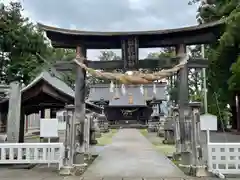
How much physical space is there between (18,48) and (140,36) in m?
10.3

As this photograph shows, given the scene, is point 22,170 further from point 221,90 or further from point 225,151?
point 221,90

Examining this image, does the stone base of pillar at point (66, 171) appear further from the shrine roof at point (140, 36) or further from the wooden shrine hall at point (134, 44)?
the shrine roof at point (140, 36)

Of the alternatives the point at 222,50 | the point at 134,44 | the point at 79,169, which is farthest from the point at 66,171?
the point at 222,50

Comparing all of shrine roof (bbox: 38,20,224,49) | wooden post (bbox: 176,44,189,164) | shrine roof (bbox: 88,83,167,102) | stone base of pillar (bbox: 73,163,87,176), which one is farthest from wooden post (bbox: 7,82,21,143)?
shrine roof (bbox: 88,83,167,102)

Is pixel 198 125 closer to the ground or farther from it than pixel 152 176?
farther from it

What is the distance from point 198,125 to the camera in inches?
319

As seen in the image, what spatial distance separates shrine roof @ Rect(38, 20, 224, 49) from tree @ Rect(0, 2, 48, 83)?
7639 millimetres

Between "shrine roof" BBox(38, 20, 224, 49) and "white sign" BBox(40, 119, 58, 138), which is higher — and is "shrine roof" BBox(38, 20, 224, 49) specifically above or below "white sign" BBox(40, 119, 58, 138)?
above

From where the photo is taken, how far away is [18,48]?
55.7 feet

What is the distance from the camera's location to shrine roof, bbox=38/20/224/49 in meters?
9.12

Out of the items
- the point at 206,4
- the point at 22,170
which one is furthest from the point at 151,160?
the point at 206,4

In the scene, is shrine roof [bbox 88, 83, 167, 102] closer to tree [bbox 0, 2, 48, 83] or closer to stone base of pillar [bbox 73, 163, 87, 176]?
tree [bbox 0, 2, 48, 83]

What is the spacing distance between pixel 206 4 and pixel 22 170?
17.0 m

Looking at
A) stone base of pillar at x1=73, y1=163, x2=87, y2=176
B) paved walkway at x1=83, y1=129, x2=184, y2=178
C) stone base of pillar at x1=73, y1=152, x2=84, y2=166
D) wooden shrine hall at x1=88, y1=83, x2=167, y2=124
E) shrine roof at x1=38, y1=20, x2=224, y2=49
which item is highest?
shrine roof at x1=38, y1=20, x2=224, y2=49
